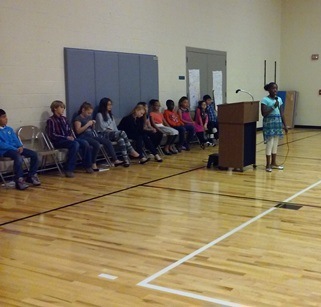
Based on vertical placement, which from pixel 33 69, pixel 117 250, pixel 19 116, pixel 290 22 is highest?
pixel 290 22

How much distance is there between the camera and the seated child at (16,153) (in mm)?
6469

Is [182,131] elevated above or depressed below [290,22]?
→ below

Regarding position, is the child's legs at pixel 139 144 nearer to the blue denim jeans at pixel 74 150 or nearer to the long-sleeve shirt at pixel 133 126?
the long-sleeve shirt at pixel 133 126

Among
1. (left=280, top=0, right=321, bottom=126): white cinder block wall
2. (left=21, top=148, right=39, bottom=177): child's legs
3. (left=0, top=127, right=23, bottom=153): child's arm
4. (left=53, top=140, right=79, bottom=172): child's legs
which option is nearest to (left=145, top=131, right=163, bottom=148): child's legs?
(left=53, top=140, right=79, bottom=172): child's legs

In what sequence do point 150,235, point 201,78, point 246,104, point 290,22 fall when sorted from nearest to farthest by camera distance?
point 150,235 → point 246,104 → point 201,78 → point 290,22

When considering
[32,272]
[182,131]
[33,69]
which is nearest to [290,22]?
[182,131]

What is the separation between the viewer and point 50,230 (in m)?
4.59

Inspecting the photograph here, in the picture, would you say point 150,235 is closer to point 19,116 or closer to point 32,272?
point 32,272

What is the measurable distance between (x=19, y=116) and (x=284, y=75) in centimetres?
984

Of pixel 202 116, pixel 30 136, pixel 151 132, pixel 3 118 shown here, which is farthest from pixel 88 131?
pixel 202 116

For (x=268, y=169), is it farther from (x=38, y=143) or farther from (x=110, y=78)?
(x=38, y=143)

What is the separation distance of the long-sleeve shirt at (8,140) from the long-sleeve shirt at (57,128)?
0.75 metres

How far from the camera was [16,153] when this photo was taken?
6504mm

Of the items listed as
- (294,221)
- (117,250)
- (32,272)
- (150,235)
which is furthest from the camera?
(294,221)
